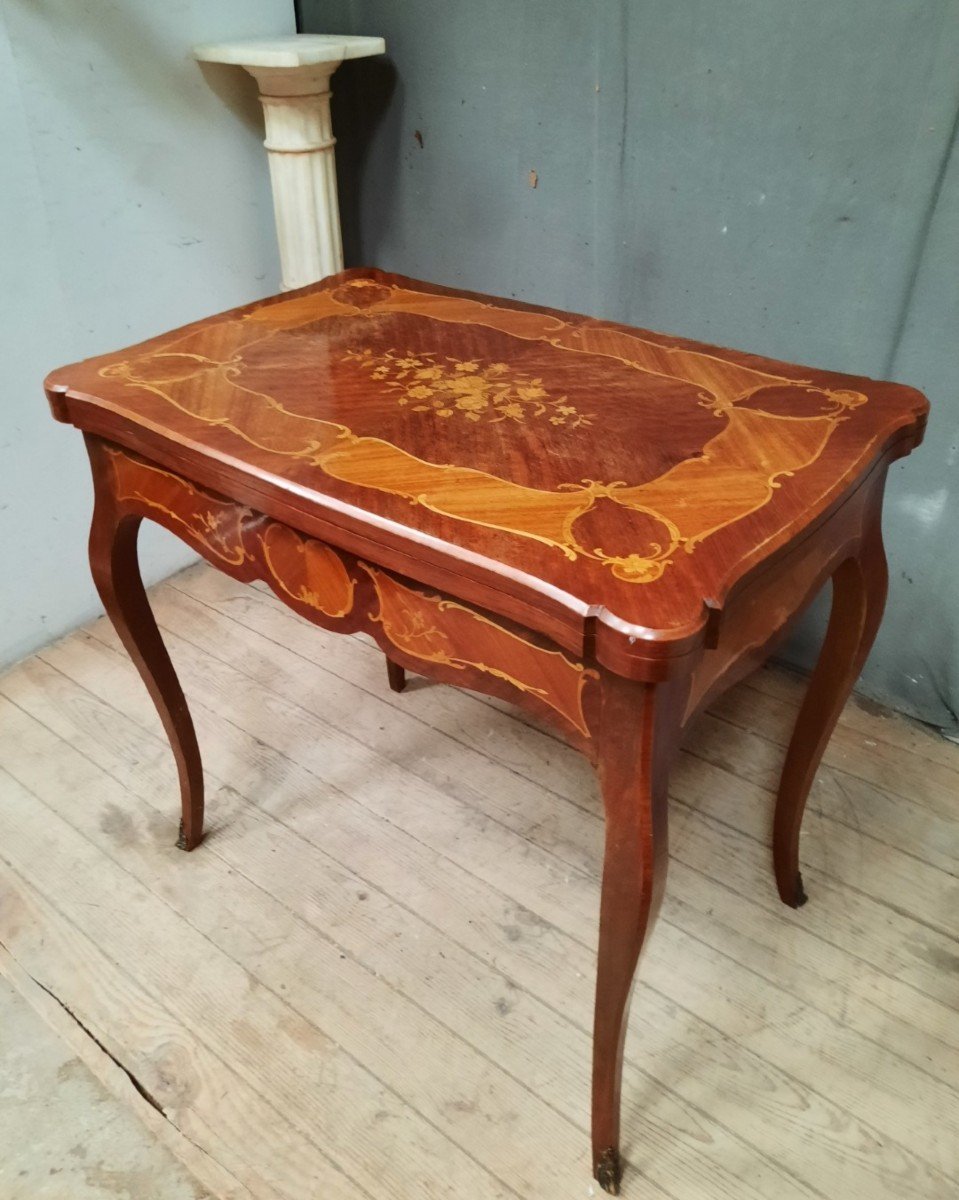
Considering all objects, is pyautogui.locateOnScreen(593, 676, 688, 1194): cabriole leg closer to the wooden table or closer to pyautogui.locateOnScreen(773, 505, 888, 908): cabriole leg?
the wooden table

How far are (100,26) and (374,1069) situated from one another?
166 centimetres

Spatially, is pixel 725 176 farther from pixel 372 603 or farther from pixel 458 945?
pixel 458 945

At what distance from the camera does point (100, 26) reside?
60.8 inches

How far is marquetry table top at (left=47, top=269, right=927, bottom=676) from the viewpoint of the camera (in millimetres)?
741

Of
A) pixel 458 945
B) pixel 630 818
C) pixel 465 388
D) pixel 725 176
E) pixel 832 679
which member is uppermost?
pixel 725 176

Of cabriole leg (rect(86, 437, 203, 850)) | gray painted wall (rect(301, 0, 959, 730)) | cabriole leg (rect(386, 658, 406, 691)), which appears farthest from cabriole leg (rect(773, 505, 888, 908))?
cabriole leg (rect(86, 437, 203, 850))

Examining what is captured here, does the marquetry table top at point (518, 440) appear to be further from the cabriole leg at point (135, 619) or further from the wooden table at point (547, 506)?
the cabriole leg at point (135, 619)

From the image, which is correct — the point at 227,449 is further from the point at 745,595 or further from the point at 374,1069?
the point at 374,1069

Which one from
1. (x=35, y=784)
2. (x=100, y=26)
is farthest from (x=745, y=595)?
(x=100, y=26)

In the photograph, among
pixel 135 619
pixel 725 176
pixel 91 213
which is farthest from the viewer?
pixel 91 213

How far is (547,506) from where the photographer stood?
0.81 metres

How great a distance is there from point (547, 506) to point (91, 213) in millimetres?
1270

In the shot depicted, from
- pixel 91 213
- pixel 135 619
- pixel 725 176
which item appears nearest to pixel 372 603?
pixel 135 619

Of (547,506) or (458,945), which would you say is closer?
(547,506)
